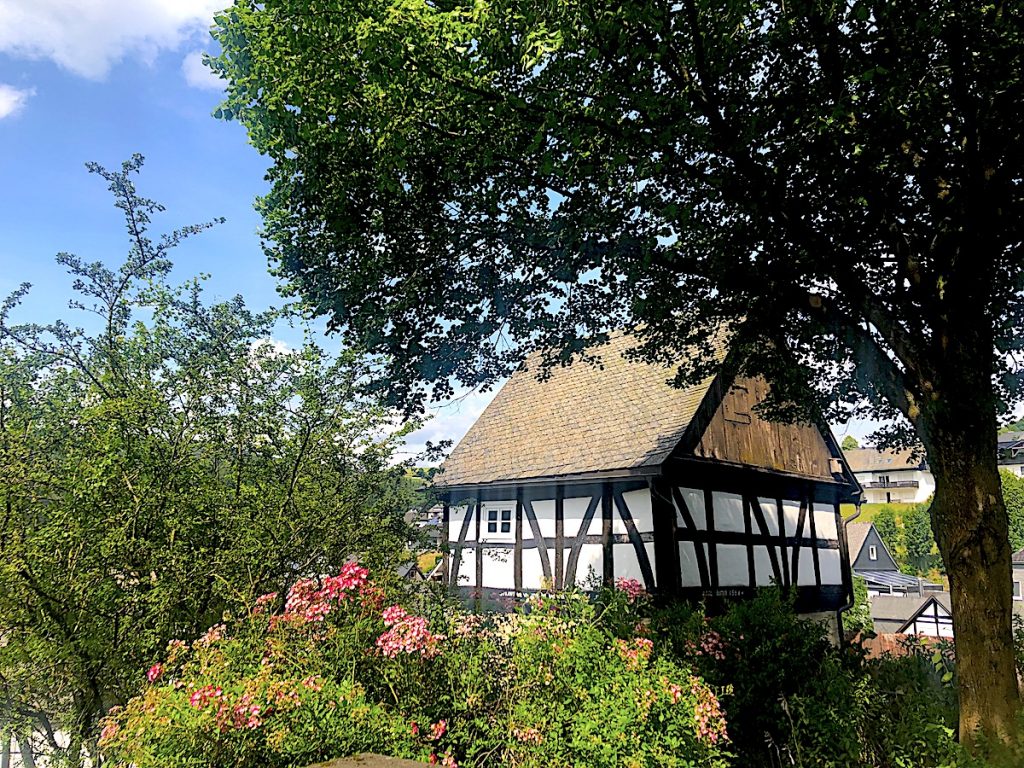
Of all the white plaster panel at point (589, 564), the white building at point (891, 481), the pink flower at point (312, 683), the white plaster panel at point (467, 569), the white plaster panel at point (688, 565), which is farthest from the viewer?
the white building at point (891, 481)

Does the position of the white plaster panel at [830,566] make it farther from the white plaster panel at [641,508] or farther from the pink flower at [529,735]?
the pink flower at [529,735]

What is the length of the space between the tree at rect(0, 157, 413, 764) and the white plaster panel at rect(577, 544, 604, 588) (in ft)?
13.4

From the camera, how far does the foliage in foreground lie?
3654 millimetres

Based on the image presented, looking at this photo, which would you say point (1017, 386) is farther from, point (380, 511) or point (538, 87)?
point (380, 511)

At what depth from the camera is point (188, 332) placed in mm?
8297

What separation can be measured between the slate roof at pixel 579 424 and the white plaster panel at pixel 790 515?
3.49 meters

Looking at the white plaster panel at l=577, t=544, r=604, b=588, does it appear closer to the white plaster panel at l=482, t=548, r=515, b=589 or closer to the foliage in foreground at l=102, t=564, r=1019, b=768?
the white plaster panel at l=482, t=548, r=515, b=589

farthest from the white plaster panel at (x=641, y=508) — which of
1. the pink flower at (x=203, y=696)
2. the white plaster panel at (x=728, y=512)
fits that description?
the pink flower at (x=203, y=696)

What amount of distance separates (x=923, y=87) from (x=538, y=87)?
115 inches

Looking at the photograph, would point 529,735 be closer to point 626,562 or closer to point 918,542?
point 626,562

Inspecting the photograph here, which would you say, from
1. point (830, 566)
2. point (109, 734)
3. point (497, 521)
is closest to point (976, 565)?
point (109, 734)

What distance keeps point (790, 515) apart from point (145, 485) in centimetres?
1153

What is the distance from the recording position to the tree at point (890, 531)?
4881 centimetres

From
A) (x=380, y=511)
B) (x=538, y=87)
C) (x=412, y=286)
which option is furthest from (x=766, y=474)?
(x=538, y=87)
